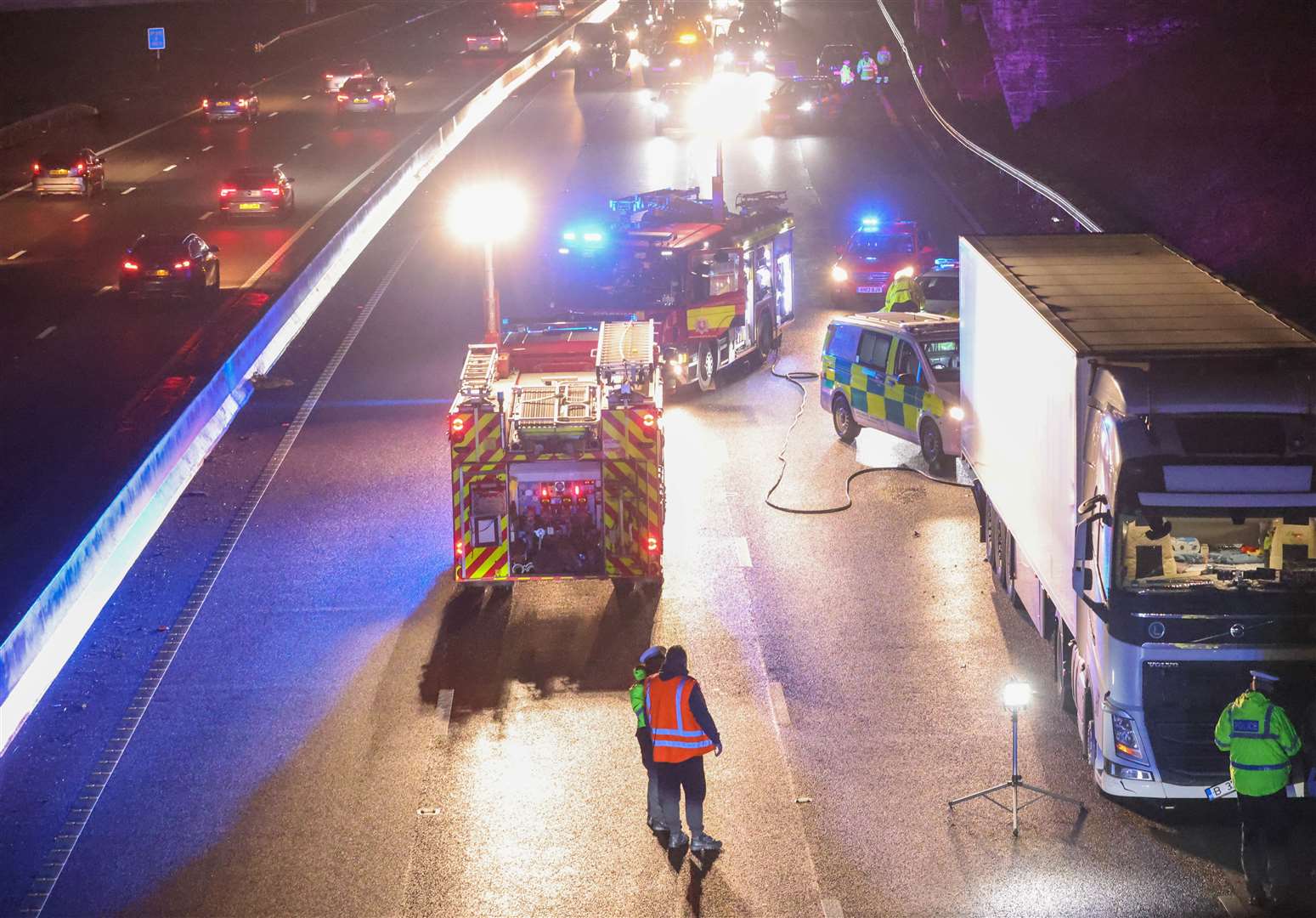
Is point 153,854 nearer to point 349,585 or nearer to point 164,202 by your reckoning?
point 349,585

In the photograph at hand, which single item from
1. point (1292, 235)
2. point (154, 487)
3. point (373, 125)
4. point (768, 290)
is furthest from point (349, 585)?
point (373, 125)

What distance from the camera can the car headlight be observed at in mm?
11359

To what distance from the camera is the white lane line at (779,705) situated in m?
13.8

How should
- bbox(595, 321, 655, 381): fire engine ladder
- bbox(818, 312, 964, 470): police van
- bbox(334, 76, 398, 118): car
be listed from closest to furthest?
bbox(595, 321, 655, 381): fire engine ladder
bbox(818, 312, 964, 470): police van
bbox(334, 76, 398, 118): car

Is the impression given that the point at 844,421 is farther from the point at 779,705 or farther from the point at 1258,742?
the point at 1258,742

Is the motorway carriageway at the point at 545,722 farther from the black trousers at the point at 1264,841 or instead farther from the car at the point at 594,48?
the car at the point at 594,48

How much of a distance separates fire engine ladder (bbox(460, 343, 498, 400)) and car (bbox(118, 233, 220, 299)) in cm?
1508

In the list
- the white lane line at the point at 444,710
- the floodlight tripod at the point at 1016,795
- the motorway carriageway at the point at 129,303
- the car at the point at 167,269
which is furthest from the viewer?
the car at the point at 167,269

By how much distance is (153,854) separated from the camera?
38.7 feet

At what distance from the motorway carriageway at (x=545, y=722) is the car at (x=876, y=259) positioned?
27.4 feet

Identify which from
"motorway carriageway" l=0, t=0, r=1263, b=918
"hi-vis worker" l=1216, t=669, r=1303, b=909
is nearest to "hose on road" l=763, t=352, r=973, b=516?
"motorway carriageway" l=0, t=0, r=1263, b=918

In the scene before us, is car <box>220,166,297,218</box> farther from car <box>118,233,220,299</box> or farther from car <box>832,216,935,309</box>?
car <box>832,216,935,309</box>

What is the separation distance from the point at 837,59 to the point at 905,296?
3295 centimetres

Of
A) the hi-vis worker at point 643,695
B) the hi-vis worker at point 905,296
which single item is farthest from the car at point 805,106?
the hi-vis worker at point 643,695
